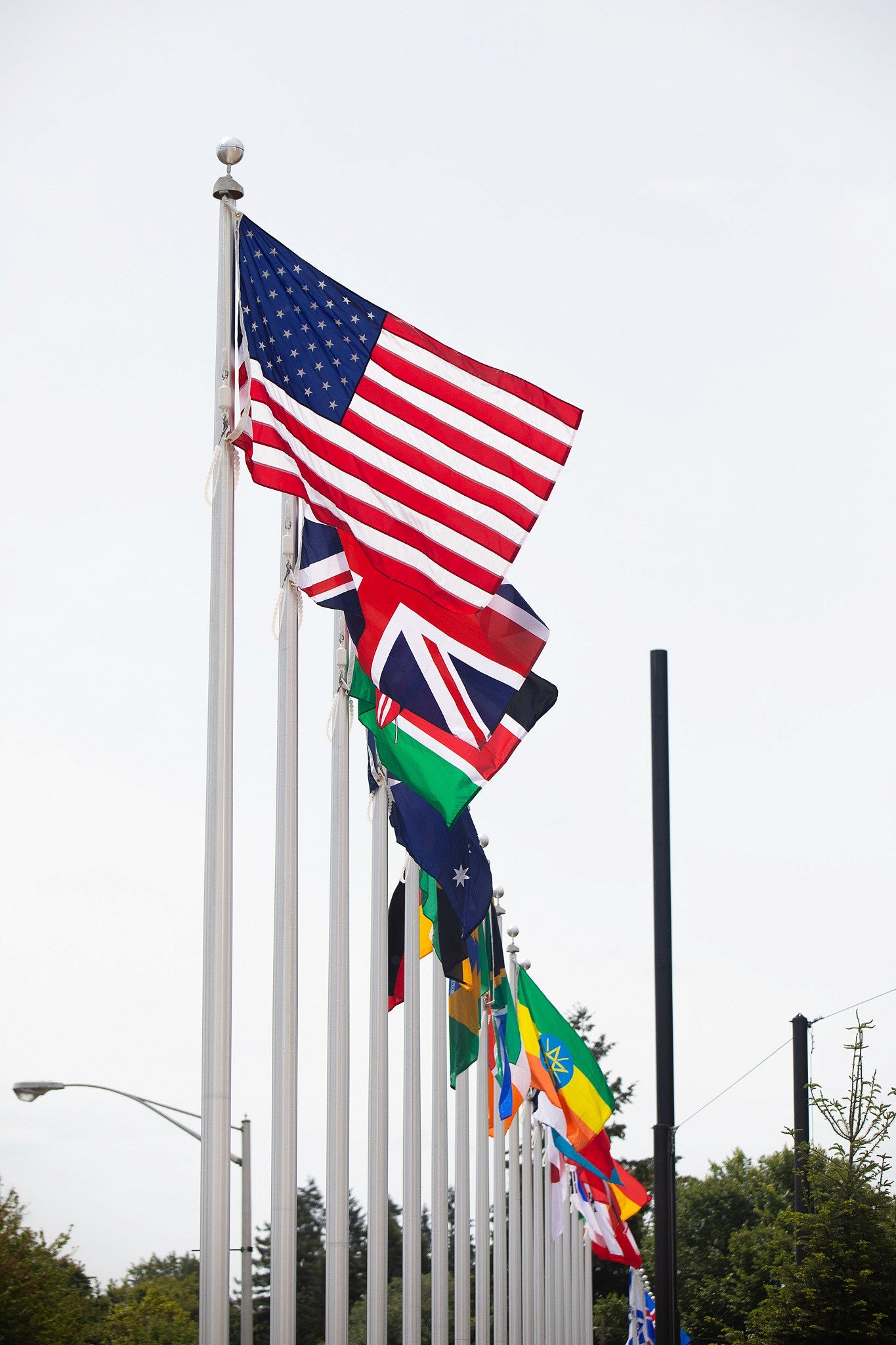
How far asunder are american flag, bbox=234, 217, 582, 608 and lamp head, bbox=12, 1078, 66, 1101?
11.2 m

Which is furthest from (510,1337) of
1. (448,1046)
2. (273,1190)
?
(273,1190)

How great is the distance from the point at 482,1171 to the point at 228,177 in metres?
16.6

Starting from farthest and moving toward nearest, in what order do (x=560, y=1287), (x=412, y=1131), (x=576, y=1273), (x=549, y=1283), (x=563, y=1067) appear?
(x=576, y=1273), (x=560, y=1287), (x=549, y=1283), (x=563, y=1067), (x=412, y=1131)

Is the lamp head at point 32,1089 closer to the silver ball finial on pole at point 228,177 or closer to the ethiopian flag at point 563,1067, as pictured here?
the ethiopian flag at point 563,1067

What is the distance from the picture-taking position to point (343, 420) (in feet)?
33.7

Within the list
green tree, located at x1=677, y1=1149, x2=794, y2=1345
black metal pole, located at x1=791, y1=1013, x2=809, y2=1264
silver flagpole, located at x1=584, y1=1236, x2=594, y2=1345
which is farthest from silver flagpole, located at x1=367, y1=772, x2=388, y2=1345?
green tree, located at x1=677, y1=1149, x2=794, y2=1345

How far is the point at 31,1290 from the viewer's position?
89.5 ft

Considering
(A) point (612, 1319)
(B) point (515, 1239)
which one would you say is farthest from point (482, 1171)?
(A) point (612, 1319)

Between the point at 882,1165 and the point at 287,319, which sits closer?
the point at 287,319

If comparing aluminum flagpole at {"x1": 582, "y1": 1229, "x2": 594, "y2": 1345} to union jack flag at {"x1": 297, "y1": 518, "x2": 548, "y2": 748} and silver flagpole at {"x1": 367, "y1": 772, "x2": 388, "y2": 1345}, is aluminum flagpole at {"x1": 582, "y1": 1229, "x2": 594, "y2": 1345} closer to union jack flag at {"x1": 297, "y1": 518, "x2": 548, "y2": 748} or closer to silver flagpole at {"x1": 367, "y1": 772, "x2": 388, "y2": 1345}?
silver flagpole at {"x1": 367, "y1": 772, "x2": 388, "y2": 1345}

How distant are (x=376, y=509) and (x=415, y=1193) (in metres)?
8.30

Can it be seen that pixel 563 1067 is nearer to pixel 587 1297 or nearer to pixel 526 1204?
pixel 526 1204

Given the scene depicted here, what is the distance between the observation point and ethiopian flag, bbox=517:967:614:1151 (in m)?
22.8

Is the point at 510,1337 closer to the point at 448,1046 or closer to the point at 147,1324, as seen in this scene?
the point at 448,1046
